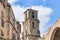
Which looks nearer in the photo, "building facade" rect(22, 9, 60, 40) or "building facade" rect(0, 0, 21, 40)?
"building facade" rect(0, 0, 21, 40)

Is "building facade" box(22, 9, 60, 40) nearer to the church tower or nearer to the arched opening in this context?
the church tower

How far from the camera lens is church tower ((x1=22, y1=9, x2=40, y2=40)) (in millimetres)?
51094

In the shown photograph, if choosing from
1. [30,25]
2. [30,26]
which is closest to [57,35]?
[30,26]

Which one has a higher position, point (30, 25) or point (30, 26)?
point (30, 25)

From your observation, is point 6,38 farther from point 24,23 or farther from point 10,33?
point 24,23

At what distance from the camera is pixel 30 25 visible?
52312mm

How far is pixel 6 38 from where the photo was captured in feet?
102

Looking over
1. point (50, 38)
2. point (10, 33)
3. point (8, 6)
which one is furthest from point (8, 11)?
point (50, 38)

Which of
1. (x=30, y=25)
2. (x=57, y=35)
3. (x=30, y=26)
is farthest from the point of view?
(x=30, y=25)

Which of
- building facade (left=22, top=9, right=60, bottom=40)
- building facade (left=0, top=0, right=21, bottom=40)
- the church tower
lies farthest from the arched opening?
the church tower

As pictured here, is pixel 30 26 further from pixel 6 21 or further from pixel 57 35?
pixel 57 35

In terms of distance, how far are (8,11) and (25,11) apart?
21.8 m

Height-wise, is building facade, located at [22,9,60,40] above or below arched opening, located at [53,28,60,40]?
below

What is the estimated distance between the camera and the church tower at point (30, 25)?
51.1m
